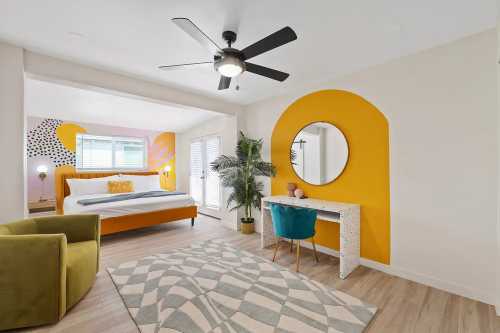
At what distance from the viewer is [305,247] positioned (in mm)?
3354

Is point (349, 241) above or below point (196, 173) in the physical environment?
below

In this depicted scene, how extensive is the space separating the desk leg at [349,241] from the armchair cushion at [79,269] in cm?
260

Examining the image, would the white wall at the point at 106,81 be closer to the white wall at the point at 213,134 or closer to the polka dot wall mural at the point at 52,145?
the white wall at the point at 213,134

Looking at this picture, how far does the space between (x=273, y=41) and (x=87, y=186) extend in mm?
4956

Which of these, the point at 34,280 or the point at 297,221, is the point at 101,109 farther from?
the point at 297,221

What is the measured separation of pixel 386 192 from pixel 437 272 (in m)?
0.91

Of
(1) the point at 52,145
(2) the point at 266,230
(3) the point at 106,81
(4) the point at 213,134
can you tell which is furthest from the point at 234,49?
(1) the point at 52,145

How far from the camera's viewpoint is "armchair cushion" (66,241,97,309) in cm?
182

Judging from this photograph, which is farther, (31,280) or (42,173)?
(42,173)

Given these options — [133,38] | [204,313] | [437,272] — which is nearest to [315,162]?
[437,272]

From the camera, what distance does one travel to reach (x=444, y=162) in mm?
2193

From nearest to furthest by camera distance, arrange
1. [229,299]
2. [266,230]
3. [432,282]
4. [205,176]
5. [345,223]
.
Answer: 1. [229,299]
2. [432,282]
3. [345,223]
4. [266,230]
5. [205,176]

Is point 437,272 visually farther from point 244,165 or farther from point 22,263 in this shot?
point 22,263

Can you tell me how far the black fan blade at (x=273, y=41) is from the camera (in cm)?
158
